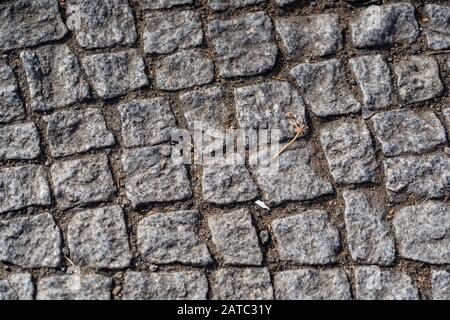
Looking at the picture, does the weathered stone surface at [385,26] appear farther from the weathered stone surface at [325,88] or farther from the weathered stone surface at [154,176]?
the weathered stone surface at [154,176]

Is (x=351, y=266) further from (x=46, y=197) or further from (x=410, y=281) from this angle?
(x=46, y=197)

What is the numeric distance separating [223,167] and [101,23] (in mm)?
1094

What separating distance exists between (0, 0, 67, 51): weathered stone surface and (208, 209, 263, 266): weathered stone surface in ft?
4.52

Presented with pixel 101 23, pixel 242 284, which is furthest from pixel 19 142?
pixel 242 284

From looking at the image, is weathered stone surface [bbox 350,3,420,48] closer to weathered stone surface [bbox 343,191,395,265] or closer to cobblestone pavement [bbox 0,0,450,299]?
cobblestone pavement [bbox 0,0,450,299]

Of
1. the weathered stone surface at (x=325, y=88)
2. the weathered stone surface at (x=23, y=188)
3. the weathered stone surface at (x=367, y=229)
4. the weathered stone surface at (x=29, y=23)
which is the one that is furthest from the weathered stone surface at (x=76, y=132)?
the weathered stone surface at (x=367, y=229)

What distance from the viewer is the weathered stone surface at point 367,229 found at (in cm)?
324

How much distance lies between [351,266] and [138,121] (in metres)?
1.28

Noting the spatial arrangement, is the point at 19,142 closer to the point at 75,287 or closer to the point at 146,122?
the point at 146,122

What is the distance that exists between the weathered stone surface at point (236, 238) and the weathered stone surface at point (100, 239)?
424mm

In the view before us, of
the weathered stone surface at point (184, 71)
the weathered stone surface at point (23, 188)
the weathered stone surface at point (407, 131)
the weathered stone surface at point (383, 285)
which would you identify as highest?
the weathered stone surface at point (184, 71)

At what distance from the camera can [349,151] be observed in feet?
11.4

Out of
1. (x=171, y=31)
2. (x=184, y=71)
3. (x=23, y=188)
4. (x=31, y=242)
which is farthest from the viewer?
(x=171, y=31)

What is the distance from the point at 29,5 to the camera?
3.86m
